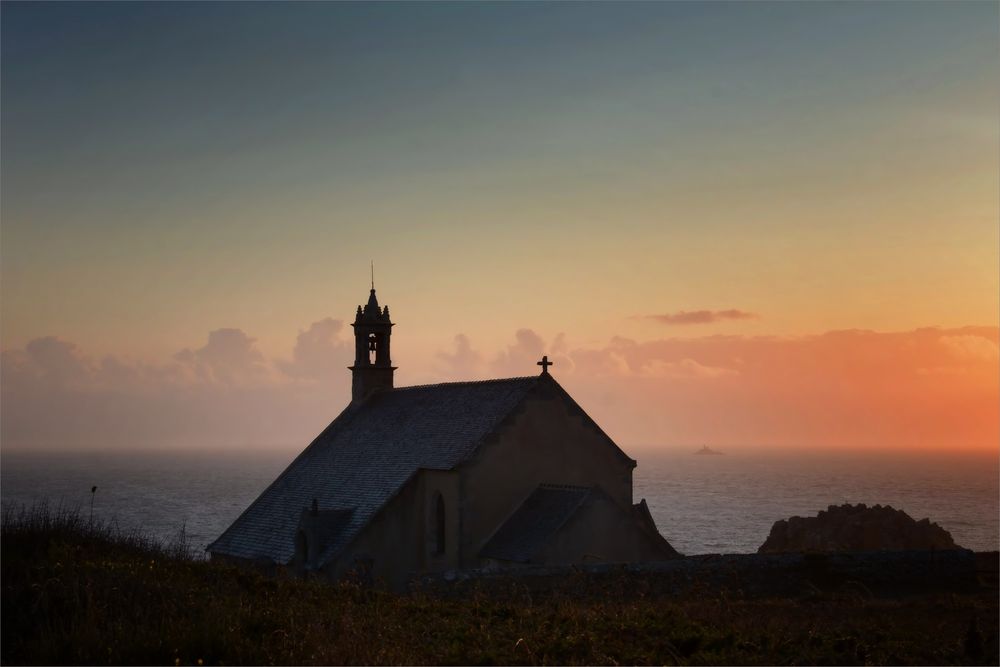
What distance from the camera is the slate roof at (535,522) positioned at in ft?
89.5

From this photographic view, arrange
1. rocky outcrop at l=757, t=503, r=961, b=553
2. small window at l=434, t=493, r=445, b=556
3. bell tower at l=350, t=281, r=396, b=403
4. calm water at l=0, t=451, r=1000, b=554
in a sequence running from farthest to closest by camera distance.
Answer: calm water at l=0, t=451, r=1000, b=554
rocky outcrop at l=757, t=503, r=961, b=553
bell tower at l=350, t=281, r=396, b=403
small window at l=434, t=493, r=445, b=556

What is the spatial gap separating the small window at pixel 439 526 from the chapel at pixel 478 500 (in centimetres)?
3

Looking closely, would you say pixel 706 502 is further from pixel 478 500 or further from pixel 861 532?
pixel 478 500

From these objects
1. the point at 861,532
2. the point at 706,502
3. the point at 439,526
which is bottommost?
the point at 706,502

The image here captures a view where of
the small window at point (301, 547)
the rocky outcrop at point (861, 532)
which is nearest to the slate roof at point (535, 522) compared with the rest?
the small window at point (301, 547)

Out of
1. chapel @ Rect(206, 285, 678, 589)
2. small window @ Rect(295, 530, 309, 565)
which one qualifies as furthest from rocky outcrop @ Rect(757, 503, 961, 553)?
small window @ Rect(295, 530, 309, 565)

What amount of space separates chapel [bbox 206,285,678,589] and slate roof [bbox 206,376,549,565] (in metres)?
0.06

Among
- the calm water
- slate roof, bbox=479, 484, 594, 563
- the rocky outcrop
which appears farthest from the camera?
the calm water

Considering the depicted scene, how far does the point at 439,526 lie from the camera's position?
98.5ft

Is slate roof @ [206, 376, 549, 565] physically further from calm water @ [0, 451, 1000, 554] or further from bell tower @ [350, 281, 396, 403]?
calm water @ [0, 451, 1000, 554]

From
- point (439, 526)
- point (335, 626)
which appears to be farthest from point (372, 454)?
point (335, 626)

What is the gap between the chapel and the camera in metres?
27.7

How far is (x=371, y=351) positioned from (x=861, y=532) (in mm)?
27008

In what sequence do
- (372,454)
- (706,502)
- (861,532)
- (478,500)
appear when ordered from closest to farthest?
1. (478,500)
2. (372,454)
3. (861,532)
4. (706,502)
